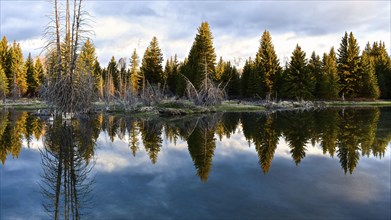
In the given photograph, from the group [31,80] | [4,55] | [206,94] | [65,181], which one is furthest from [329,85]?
[4,55]

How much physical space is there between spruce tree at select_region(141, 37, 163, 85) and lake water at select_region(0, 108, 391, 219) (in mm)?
48087

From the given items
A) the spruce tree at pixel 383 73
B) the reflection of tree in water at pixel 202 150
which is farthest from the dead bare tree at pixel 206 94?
the spruce tree at pixel 383 73

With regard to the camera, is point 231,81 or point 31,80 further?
point 31,80

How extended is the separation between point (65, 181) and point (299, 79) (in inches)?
1789

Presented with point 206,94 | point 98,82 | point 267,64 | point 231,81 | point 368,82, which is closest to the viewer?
point 206,94

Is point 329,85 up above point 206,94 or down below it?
above

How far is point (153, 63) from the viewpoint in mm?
60469

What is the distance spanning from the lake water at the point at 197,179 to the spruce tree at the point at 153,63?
48087 mm

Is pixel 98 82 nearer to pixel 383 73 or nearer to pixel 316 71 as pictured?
pixel 316 71

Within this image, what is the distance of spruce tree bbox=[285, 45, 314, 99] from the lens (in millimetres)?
47906

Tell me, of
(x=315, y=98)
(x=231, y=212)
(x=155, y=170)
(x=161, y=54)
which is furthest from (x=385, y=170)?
(x=161, y=54)

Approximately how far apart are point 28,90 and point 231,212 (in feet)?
234

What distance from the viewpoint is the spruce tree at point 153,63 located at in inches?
2383

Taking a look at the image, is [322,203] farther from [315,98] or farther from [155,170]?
[315,98]
